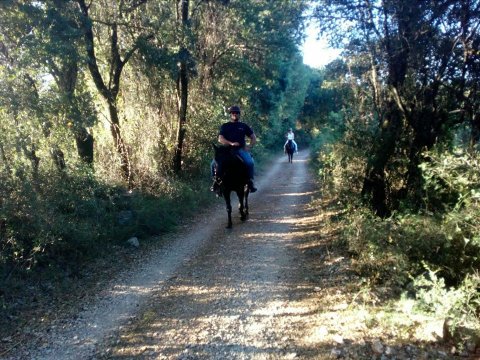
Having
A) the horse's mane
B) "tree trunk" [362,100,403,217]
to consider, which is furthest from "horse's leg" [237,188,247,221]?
"tree trunk" [362,100,403,217]

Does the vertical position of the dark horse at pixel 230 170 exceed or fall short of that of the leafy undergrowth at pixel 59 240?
it exceeds it

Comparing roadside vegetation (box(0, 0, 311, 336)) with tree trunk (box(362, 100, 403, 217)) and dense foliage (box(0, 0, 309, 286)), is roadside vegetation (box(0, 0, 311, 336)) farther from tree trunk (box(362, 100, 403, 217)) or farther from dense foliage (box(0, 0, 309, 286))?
tree trunk (box(362, 100, 403, 217))

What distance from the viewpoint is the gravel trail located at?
392cm

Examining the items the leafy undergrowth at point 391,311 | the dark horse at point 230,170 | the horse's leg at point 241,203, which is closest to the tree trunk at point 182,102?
the dark horse at point 230,170

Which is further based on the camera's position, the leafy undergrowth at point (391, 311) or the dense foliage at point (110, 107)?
the dense foliage at point (110, 107)

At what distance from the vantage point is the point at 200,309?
4730mm

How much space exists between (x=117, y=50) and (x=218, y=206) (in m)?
5.57

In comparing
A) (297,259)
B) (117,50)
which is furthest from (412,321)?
(117,50)

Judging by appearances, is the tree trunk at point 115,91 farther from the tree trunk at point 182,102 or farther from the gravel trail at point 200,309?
the gravel trail at point 200,309

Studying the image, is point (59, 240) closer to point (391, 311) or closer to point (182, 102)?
point (391, 311)

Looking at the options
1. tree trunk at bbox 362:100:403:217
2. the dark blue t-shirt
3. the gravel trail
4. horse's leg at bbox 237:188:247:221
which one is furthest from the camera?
horse's leg at bbox 237:188:247:221

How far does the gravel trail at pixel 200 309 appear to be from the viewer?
392cm

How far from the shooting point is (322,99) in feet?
152

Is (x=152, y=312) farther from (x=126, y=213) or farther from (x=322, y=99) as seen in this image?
(x=322, y=99)
